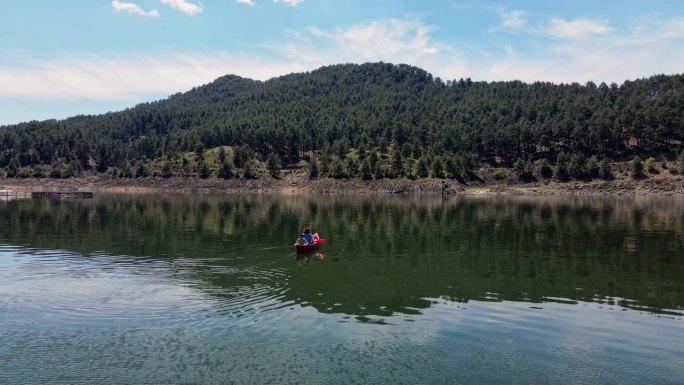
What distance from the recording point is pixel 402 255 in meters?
47.9

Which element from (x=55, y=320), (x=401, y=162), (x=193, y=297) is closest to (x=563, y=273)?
(x=193, y=297)

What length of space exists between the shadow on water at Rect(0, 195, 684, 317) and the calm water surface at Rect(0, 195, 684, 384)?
0.26 metres

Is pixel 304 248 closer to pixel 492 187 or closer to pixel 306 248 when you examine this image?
pixel 306 248

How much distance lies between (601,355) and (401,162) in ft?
584

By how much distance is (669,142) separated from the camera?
195125mm

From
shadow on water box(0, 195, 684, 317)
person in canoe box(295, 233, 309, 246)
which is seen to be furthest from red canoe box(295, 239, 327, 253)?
shadow on water box(0, 195, 684, 317)

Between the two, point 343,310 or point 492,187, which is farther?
point 492,187

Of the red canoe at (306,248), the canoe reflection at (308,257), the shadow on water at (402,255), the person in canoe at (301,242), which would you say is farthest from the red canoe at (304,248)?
the shadow on water at (402,255)

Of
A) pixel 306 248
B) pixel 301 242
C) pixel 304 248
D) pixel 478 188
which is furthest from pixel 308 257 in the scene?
pixel 478 188

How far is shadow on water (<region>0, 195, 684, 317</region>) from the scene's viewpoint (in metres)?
33.1

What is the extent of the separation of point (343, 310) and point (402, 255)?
19.7 m

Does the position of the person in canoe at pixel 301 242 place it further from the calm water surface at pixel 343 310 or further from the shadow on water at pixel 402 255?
the calm water surface at pixel 343 310

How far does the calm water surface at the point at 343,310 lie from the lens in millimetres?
20578

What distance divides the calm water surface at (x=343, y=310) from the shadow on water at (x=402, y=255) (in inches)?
10.1
